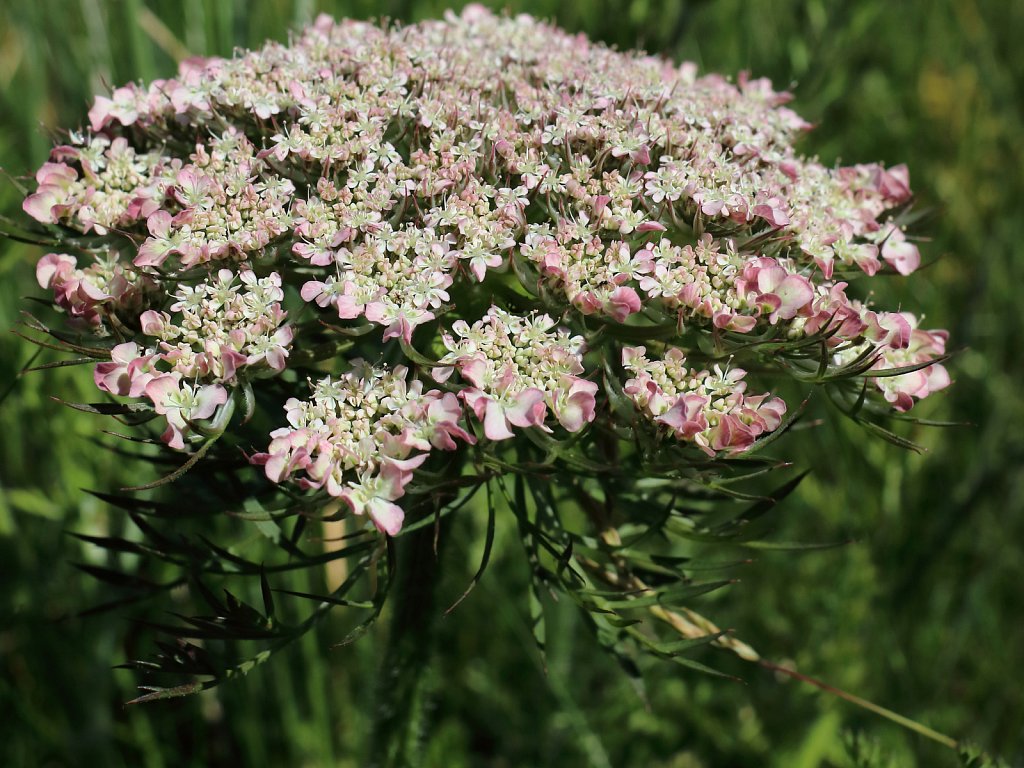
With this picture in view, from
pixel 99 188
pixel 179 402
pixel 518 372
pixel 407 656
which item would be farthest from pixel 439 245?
pixel 407 656

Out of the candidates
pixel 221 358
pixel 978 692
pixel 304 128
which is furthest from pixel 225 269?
pixel 978 692

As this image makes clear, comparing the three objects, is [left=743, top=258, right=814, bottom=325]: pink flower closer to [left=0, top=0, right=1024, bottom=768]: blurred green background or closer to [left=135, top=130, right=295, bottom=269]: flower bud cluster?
[left=135, top=130, right=295, bottom=269]: flower bud cluster

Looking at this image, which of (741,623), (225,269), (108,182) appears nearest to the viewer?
(225,269)

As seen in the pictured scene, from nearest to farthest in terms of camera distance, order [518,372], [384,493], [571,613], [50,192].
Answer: [384,493], [518,372], [50,192], [571,613]

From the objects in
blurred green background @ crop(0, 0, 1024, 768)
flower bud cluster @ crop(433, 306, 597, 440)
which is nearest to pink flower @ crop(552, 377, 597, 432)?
flower bud cluster @ crop(433, 306, 597, 440)

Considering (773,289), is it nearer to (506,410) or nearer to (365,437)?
(506,410)

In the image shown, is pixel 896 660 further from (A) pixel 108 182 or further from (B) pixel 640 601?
(A) pixel 108 182

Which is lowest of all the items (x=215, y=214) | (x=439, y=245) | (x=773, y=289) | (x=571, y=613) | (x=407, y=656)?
(x=571, y=613)

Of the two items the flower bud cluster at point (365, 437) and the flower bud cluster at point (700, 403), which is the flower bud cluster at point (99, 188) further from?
the flower bud cluster at point (700, 403)
